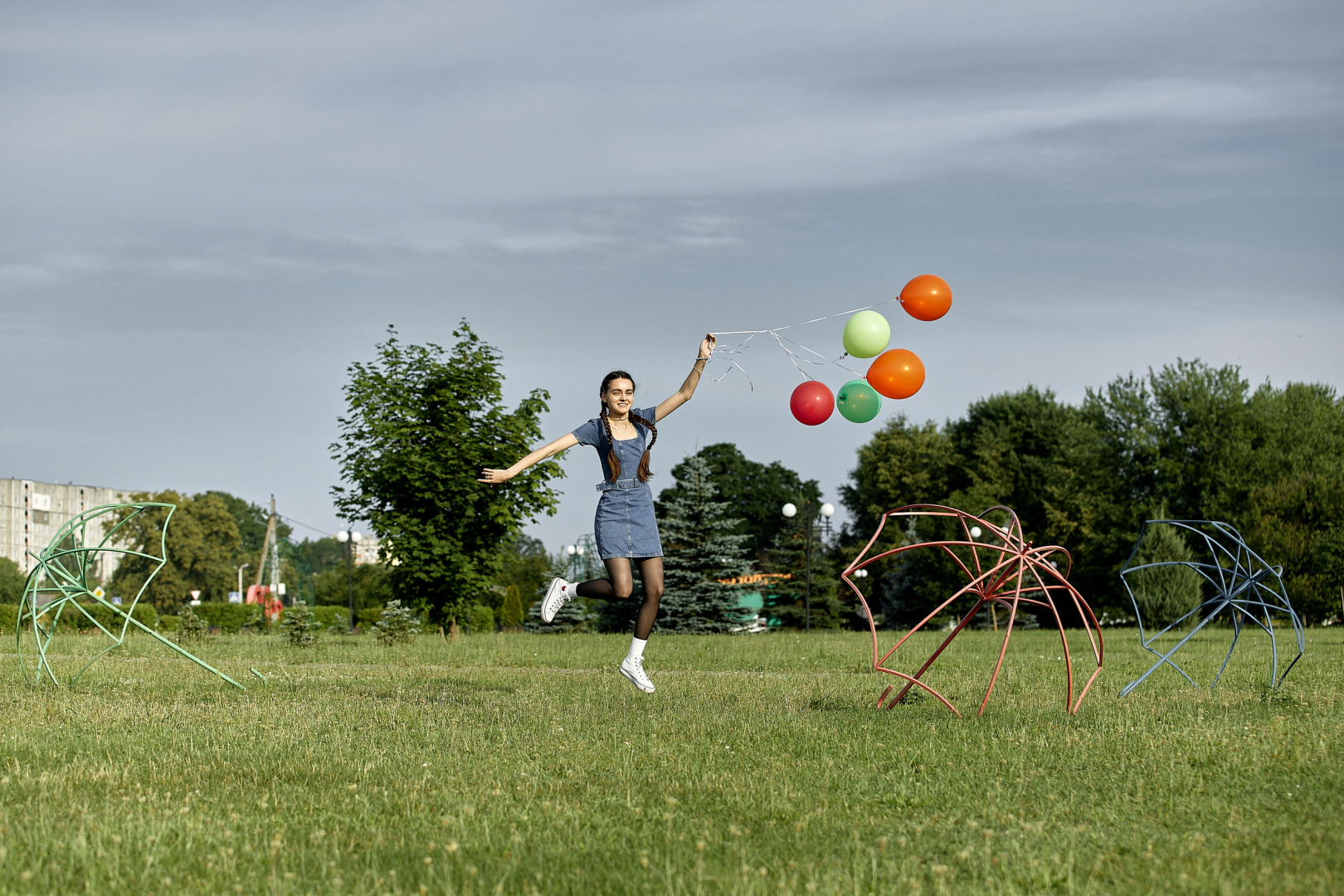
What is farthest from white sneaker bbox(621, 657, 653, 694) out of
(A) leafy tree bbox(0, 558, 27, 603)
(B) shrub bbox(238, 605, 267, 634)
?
(A) leafy tree bbox(0, 558, 27, 603)

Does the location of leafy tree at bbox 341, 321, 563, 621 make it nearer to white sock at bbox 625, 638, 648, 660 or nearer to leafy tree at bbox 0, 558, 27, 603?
white sock at bbox 625, 638, 648, 660

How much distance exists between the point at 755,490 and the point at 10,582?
5577cm

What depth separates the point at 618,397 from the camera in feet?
28.5

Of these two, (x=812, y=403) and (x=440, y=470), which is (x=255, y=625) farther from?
(x=812, y=403)

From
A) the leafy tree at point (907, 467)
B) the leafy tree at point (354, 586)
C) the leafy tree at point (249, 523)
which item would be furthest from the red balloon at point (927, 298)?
the leafy tree at point (249, 523)

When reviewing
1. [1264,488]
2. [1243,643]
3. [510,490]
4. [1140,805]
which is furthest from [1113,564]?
[1140,805]

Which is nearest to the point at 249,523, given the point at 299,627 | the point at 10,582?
the point at 10,582

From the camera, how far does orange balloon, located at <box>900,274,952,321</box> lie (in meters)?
9.39

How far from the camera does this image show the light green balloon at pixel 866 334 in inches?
372

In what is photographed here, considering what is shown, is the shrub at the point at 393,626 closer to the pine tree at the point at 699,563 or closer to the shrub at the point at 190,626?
the shrub at the point at 190,626

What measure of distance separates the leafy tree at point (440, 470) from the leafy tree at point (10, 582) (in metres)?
55.9

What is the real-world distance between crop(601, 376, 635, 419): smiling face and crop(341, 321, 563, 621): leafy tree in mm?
14444

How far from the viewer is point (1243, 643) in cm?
2062

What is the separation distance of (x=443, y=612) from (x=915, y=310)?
55.5 ft
